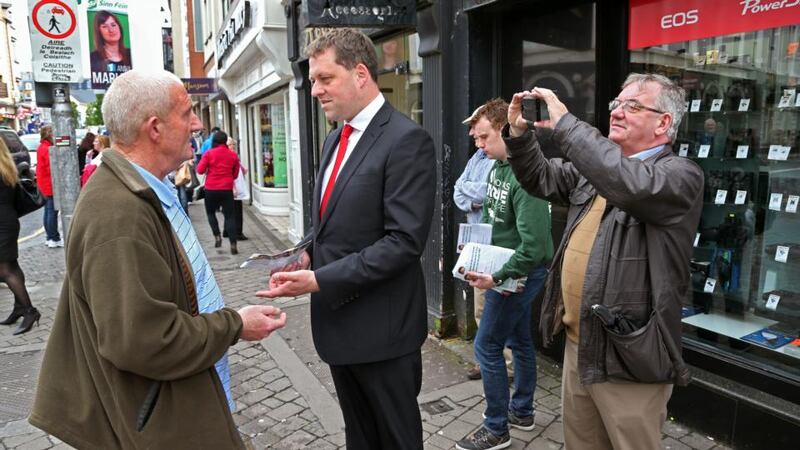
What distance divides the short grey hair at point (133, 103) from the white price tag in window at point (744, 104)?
330 cm

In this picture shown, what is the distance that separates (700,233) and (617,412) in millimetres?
2183

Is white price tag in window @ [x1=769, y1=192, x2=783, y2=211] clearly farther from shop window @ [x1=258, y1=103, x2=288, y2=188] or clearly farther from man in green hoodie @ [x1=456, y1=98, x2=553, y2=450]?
shop window @ [x1=258, y1=103, x2=288, y2=188]

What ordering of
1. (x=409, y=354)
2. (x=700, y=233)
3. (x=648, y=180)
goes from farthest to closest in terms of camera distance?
1. (x=700, y=233)
2. (x=409, y=354)
3. (x=648, y=180)

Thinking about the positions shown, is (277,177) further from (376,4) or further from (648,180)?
(648,180)

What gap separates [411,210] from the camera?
6.93ft

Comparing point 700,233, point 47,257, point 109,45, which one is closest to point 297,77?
point 109,45

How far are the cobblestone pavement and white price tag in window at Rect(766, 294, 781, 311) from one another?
0.90 metres

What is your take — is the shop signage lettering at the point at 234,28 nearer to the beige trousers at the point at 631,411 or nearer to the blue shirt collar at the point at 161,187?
the blue shirt collar at the point at 161,187

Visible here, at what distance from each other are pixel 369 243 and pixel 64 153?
15.5 ft

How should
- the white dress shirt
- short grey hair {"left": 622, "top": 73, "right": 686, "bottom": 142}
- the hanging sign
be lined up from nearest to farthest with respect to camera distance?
short grey hair {"left": 622, "top": 73, "right": 686, "bottom": 142} → the white dress shirt → the hanging sign

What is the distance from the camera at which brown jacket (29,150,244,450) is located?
1.53 m

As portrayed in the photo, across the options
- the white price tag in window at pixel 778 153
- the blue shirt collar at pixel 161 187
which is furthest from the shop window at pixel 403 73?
the blue shirt collar at pixel 161 187

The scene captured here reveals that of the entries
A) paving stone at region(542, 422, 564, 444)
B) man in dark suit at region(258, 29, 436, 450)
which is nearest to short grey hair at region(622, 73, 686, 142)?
man in dark suit at region(258, 29, 436, 450)

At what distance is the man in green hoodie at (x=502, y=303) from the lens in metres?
3.21
